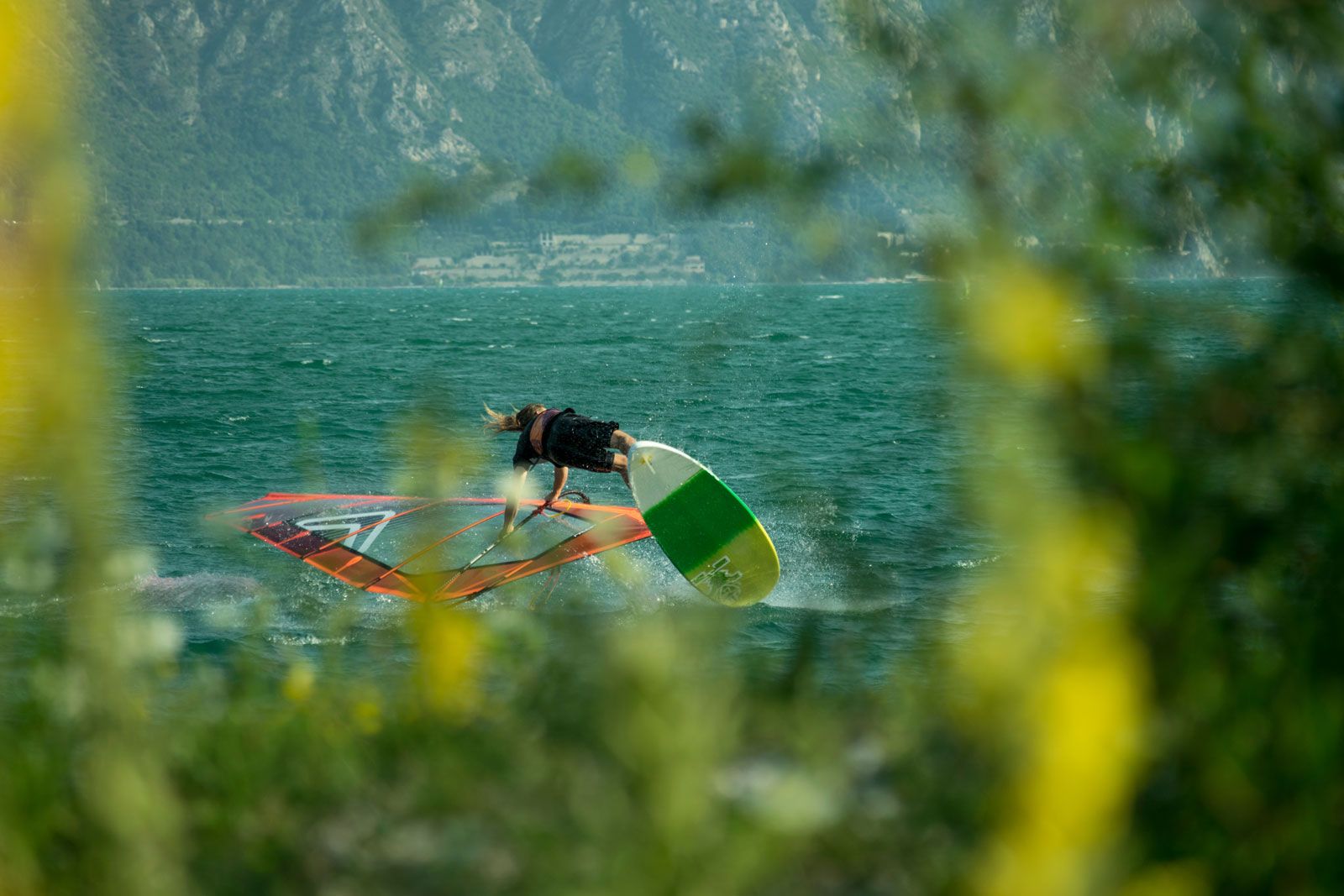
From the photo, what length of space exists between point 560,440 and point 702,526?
1.55m

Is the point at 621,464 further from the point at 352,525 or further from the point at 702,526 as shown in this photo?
the point at 352,525

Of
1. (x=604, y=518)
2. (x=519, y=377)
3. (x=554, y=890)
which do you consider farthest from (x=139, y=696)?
(x=519, y=377)

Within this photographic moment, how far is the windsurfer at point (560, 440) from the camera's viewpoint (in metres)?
11.5

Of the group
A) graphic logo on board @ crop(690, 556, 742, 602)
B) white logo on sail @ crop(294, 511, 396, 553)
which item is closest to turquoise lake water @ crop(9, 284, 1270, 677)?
graphic logo on board @ crop(690, 556, 742, 602)

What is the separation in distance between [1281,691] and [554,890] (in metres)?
1.11

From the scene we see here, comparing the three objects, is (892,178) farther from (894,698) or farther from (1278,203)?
(894,698)

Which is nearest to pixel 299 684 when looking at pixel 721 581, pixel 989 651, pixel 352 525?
pixel 989 651

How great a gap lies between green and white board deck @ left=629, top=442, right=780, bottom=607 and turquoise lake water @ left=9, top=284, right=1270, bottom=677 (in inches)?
19.2

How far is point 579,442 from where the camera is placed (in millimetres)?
11648

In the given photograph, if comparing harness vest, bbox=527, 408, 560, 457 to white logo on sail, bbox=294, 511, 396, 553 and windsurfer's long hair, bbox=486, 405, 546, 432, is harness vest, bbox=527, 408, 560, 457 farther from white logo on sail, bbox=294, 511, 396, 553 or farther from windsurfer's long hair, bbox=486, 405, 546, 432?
white logo on sail, bbox=294, 511, 396, 553

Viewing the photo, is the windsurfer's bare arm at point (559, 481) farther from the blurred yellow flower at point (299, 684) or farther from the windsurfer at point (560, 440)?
the blurred yellow flower at point (299, 684)

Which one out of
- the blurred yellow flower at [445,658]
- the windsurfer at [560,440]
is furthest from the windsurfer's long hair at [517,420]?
the blurred yellow flower at [445,658]

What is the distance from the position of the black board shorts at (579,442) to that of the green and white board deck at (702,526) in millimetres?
274

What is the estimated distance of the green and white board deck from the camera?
11.8m
